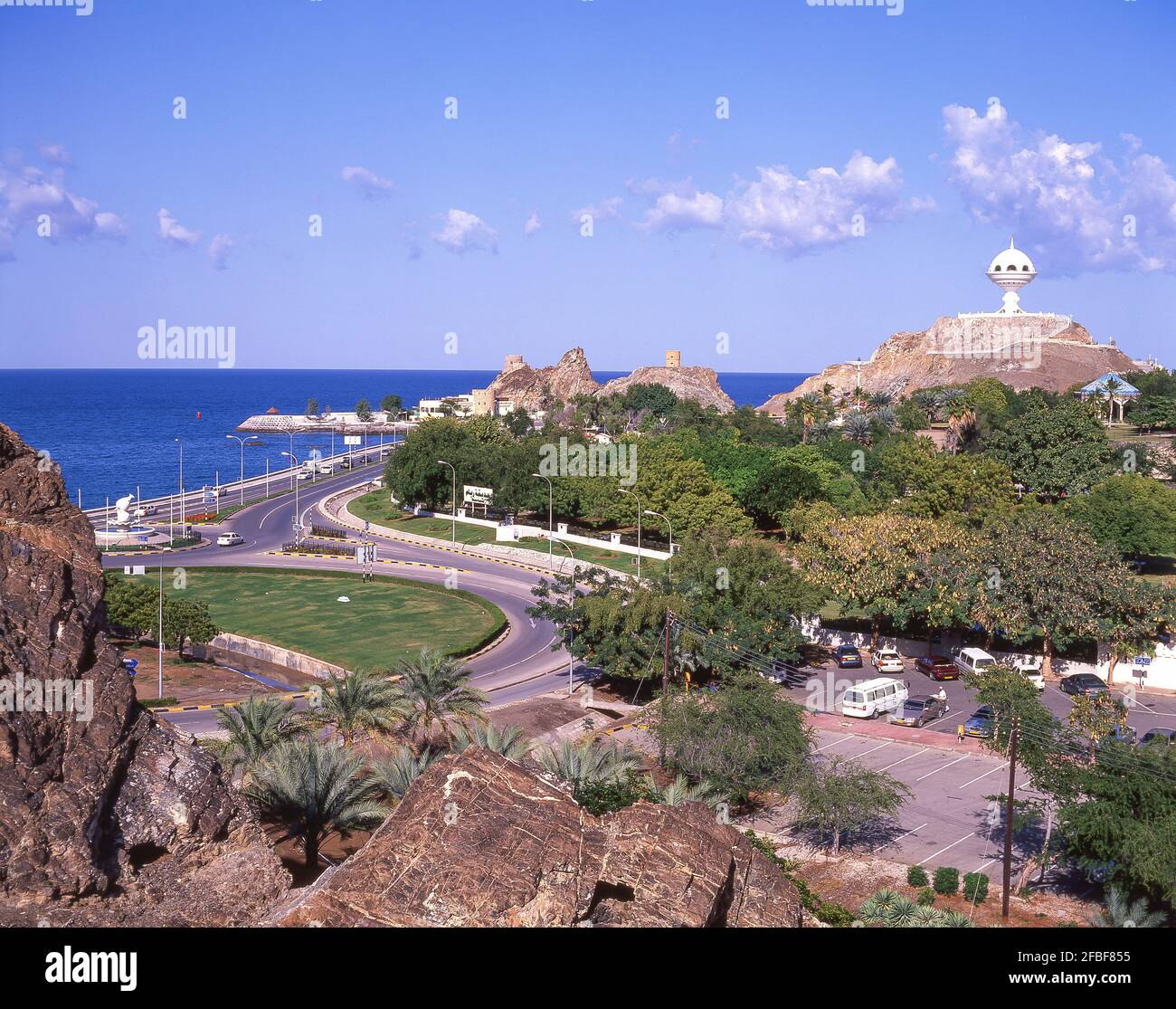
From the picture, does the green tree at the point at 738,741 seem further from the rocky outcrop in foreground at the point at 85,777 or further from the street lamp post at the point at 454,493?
the street lamp post at the point at 454,493

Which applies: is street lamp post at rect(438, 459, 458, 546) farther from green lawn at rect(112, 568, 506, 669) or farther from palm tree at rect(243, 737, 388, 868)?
palm tree at rect(243, 737, 388, 868)

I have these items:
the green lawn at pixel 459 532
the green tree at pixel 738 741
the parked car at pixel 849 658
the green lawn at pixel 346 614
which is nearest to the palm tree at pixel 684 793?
the green tree at pixel 738 741

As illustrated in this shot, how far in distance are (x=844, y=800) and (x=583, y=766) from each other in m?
7.28

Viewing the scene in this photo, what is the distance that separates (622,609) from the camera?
44562 mm

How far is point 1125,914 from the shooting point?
24094 millimetres

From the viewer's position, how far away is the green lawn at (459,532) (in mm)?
73438

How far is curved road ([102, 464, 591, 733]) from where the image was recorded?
47.9 metres

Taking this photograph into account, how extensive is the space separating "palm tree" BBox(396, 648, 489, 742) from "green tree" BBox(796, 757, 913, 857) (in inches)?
422

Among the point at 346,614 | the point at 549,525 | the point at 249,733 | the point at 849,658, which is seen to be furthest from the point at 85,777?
the point at 549,525

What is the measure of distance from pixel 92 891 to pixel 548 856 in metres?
6.31

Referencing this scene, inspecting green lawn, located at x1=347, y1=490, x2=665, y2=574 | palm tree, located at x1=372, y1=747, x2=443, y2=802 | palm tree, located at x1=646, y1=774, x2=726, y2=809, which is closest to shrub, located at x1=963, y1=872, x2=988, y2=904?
palm tree, located at x1=646, y1=774, x2=726, y2=809

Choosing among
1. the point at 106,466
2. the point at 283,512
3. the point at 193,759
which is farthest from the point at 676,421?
the point at 193,759
